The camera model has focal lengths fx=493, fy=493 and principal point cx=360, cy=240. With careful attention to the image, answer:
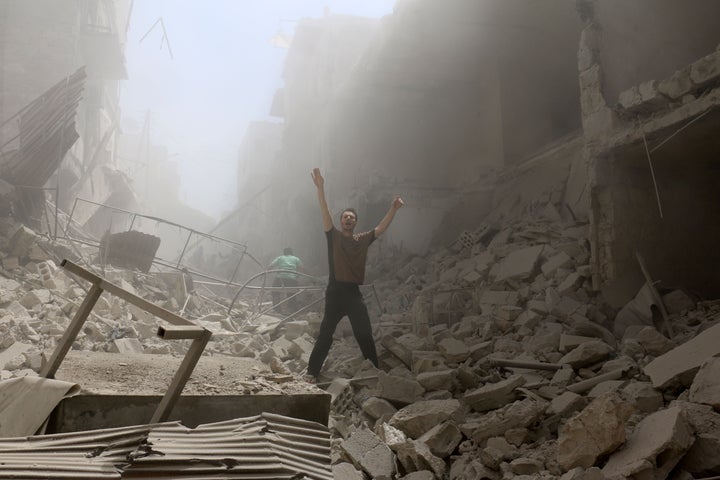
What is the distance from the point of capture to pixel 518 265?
6672 millimetres

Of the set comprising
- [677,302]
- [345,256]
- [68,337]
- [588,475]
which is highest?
[345,256]

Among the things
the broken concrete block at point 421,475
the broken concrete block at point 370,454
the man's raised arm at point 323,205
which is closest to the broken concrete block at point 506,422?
the broken concrete block at point 421,475

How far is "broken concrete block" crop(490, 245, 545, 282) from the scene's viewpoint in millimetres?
6437

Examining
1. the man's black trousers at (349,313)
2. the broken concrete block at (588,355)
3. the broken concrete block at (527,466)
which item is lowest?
the broken concrete block at (527,466)

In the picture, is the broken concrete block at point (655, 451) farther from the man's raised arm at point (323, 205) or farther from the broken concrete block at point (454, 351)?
the man's raised arm at point (323, 205)

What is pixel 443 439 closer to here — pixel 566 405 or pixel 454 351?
pixel 566 405

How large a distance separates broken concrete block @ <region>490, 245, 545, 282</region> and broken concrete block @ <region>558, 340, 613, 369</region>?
2479mm

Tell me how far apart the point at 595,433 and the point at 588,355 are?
158 cm

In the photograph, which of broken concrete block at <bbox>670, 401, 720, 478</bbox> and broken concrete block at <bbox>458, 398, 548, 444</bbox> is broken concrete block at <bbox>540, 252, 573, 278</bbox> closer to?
broken concrete block at <bbox>458, 398, 548, 444</bbox>

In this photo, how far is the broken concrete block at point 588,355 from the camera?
12.7ft

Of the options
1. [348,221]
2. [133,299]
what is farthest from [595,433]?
[348,221]

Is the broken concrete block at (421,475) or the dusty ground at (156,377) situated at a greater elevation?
the dusty ground at (156,377)

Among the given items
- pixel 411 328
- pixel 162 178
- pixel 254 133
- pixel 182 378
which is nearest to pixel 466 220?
pixel 411 328

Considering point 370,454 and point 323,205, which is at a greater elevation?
point 323,205
